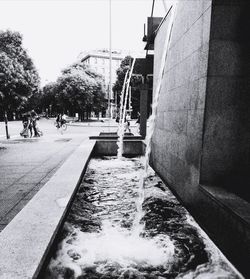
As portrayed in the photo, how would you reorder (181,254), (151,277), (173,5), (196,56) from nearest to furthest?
(151,277), (181,254), (196,56), (173,5)

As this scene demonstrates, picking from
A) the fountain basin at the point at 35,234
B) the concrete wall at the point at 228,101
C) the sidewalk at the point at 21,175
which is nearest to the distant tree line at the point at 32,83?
the sidewalk at the point at 21,175

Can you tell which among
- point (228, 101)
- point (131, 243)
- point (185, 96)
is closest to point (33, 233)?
point (131, 243)

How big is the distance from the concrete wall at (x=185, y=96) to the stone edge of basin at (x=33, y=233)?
2.15 metres

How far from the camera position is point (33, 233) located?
114 inches

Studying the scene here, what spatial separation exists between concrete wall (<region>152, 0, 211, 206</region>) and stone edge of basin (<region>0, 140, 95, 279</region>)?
2146 millimetres

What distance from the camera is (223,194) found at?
350 centimetres

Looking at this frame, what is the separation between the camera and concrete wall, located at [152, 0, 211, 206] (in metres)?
4.19

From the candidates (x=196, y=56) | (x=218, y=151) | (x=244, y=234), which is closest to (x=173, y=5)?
(x=196, y=56)

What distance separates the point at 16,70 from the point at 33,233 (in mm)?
32202

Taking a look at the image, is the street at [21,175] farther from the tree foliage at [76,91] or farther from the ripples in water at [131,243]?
the tree foliage at [76,91]

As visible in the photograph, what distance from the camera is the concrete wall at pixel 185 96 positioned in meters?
4.19

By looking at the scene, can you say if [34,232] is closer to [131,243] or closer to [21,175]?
[131,243]

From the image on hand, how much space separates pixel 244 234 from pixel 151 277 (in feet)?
3.79

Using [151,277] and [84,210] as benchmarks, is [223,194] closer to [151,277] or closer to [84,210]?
[151,277]
